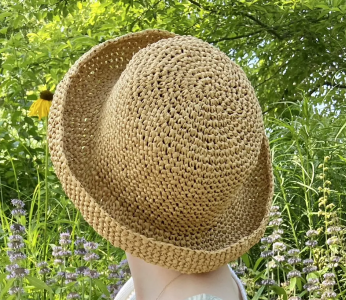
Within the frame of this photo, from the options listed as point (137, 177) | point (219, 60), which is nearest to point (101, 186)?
point (137, 177)

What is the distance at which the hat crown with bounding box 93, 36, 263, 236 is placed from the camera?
1.01 metres

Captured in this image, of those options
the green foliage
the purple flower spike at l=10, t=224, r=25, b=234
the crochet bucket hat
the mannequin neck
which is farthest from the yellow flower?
the mannequin neck

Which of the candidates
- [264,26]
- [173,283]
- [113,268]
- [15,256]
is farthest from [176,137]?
[264,26]

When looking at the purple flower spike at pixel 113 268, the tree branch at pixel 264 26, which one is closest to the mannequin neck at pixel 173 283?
the purple flower spike at pixel 113 268

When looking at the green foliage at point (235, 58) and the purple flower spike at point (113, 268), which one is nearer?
the purple flower spike at point (113, 268)

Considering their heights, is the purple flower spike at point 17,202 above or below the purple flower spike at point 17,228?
below

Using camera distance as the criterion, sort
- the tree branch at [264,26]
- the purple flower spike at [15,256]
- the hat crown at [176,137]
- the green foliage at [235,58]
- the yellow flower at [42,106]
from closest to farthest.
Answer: the hat crown at [176,137]
the purple flower spike at [15,256]
the yellow flower at [42,106]
the green foliage at [235,58]
the tree branch at [264,26]

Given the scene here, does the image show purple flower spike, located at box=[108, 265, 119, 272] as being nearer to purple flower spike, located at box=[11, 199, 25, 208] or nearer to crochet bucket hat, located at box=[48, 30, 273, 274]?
purple flower spike, located at box=[11, 199, 25, 208]

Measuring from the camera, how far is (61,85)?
1173 mm

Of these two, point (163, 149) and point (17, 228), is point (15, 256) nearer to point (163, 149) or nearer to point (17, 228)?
point (17, 228)

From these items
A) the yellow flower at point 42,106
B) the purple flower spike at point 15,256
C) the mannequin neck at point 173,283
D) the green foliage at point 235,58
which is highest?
the mannequin neck at point 173,283

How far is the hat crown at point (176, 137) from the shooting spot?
1013 mm

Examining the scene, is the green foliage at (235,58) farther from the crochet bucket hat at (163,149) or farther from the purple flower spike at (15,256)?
the crochet bucket hat at (163,149)

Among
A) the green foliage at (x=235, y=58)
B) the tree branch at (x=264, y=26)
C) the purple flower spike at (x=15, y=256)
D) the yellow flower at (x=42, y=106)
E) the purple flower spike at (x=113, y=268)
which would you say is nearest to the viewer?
the purple flower spike at (x=15, y=256)
